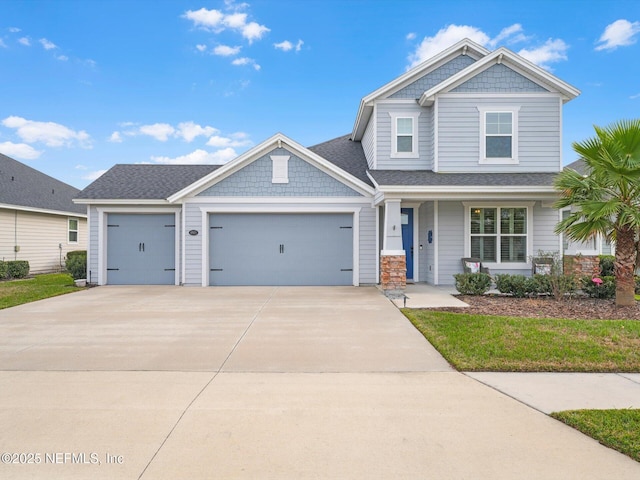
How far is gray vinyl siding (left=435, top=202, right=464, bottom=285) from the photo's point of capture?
11953 mm

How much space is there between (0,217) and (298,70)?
54.4 feet

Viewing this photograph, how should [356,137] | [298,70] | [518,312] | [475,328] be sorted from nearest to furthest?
[475,328] → [518,312] → [356,137] → [298,70]

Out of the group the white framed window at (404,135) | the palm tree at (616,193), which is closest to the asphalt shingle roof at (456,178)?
the white framed window at (404,135)

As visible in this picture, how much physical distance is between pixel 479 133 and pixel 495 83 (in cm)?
170

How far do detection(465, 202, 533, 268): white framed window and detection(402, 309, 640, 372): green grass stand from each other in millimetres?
4888

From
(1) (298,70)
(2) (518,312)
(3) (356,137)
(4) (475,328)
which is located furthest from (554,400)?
(1) (298,70)

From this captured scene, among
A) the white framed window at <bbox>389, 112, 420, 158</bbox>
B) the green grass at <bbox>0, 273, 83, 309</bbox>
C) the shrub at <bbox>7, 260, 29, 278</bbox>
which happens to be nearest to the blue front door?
the white framed window at <bbox>389, 112, 420, 158</bbox>

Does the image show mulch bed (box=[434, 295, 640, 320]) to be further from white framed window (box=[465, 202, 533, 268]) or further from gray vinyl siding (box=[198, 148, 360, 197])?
gray vinyl siding (box=[198, 148, 360, 197])

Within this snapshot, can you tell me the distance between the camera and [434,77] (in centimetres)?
1284

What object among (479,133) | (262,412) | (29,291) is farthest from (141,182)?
(262,412)

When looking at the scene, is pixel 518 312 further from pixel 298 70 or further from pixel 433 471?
pixel 298 70

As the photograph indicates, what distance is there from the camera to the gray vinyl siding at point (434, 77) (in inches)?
499

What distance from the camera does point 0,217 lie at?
1534 cm

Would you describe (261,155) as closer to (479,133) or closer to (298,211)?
(298,211)
